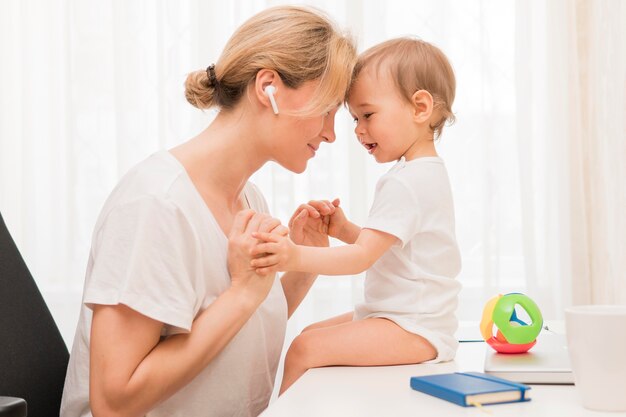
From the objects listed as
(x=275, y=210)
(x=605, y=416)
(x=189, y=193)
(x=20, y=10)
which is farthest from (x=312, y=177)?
(x=605, y=416)

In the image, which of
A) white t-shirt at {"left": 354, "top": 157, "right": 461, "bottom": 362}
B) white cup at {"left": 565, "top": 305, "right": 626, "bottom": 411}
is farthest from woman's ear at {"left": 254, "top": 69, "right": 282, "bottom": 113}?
white cup at {"left": 565, "top": 305, "right": 626, "bottom": 411}

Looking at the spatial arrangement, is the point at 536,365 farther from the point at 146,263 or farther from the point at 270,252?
the point at 146,263

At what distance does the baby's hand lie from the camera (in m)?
1.05

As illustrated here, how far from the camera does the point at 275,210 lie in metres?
2.46

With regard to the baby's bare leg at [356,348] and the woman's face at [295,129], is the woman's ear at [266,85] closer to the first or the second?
the woman's face at [295,129]

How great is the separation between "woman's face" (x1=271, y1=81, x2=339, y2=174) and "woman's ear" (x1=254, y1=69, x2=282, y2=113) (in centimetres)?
1

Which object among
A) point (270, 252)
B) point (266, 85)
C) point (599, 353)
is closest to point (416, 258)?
point (270, 252)

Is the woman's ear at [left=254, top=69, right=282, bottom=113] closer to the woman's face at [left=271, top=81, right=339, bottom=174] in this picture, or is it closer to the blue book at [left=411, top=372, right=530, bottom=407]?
the woman's face at [left=271, top=81, right=339, bottom=174]

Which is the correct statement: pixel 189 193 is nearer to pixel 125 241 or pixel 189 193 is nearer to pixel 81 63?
pixel 125 241

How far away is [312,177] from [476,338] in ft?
3.79

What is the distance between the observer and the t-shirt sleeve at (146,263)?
994 mm

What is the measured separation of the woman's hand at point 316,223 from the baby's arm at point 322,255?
0.70 ft

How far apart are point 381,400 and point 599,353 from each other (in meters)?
0.25

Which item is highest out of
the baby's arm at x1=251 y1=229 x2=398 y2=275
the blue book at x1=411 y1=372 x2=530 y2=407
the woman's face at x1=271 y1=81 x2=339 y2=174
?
the woman's face at x1=271 y1=81 x2=339 y2=174
